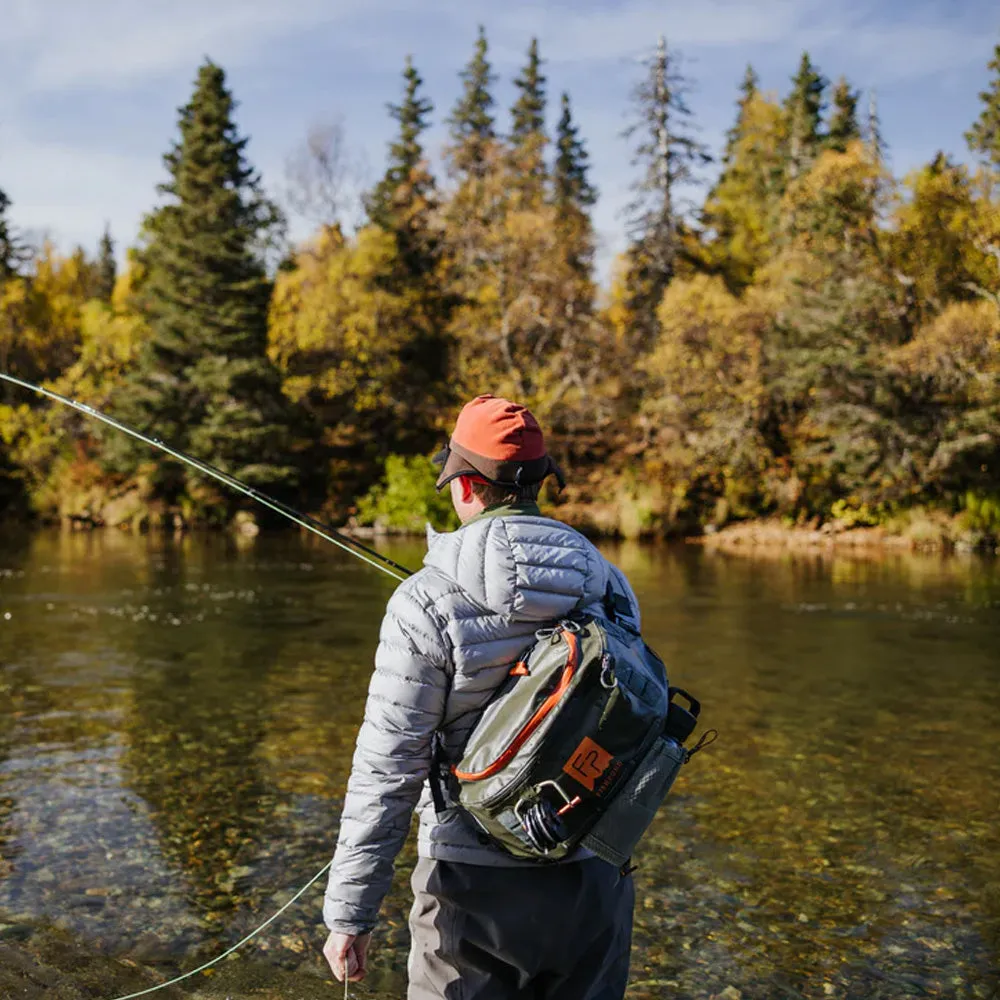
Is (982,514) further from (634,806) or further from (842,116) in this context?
(634,806)

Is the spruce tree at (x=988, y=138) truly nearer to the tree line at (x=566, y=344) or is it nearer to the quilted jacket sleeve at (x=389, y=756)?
the tree line at (x=566, y=344)

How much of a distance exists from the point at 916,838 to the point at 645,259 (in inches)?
1389

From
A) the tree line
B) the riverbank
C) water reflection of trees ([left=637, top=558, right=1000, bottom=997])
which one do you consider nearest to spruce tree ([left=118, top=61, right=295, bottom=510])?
the tree line

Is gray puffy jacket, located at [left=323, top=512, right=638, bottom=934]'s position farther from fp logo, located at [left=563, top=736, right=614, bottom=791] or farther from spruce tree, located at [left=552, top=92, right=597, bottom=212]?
spruce tree, located at [left=552, top=92, right=597, bottom=212]

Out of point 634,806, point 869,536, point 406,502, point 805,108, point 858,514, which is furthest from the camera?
point 805,108

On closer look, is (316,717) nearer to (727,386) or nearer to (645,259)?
(727,386)

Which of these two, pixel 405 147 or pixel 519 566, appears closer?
pixel 519 566

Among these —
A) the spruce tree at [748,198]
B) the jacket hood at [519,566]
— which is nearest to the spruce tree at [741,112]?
the spruce tree at [748,198]

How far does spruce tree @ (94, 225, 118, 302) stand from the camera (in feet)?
251

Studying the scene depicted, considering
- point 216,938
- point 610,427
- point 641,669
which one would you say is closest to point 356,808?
point 641,669

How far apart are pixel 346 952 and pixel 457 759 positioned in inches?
20.9

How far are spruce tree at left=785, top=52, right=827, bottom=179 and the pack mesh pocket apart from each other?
43.6 meters

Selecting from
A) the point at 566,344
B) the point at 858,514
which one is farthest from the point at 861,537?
the point at 566,344

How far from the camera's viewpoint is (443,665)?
8.61ft
